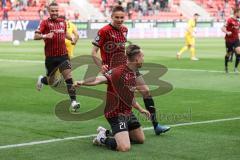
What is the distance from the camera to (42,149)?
8.85 meters

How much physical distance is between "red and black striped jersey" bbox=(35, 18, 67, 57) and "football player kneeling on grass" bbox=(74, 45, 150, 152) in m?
4.56

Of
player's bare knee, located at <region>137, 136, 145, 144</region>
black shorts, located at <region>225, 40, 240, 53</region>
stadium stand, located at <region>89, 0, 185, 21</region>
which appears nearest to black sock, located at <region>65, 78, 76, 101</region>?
player's bare knee, located at <region>137, 136, 145, 144</region>

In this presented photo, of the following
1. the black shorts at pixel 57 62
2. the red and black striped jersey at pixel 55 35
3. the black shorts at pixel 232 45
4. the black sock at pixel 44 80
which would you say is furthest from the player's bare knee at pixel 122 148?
the black shorts at pixel 232 45

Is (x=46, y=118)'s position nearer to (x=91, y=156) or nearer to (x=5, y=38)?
(x=91, y=156)

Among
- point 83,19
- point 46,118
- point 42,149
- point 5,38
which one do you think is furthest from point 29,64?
point 83,19

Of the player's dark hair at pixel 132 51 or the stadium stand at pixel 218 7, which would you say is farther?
the stadium stand at pixel 218 7

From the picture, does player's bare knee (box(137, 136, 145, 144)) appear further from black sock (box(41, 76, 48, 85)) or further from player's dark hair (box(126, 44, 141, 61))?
black sock (box(41, 76, 48, 85))

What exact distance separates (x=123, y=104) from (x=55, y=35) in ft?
16.0

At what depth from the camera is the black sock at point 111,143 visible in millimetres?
8883

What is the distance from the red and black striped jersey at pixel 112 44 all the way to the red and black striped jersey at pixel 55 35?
2.78 meters

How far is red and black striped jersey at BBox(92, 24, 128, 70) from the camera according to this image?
10766mm

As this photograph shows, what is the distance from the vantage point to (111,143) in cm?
894

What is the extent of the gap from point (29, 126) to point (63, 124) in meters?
0.63

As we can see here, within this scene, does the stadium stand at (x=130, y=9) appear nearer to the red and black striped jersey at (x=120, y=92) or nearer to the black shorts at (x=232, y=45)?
the black shorts at (x=232, y=45)
